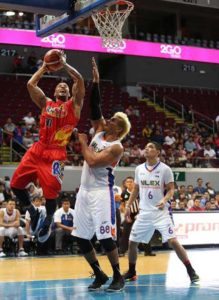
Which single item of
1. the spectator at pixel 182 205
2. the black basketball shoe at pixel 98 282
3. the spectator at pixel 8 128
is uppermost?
the spectator at pixel 8 128

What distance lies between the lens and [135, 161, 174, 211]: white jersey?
338 inches

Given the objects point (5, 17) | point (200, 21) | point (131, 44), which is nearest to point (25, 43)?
point (5, 17)

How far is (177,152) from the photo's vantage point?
21781mm

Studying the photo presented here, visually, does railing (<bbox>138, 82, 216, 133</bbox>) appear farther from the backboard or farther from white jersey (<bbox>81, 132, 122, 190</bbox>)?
the backboard

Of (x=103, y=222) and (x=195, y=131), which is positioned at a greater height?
(x=195, y=131)

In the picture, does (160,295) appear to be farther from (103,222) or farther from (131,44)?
(131,44)

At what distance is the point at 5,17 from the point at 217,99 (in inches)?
468

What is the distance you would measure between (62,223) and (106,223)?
6.61 m

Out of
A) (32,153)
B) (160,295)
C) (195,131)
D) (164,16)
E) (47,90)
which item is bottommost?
(160,295)

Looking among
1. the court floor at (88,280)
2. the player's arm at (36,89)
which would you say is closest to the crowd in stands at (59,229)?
the court floor at (88,280)

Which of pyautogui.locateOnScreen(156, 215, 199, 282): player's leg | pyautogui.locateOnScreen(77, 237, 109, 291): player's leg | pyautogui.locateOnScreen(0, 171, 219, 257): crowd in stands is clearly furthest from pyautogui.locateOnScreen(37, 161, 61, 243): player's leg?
pyautogui.locateOnScreen(0, 171, 219, 257): crowd in stands

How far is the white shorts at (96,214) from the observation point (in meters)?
7.55

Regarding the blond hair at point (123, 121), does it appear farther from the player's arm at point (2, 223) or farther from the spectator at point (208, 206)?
the spectator at point (208, 206)

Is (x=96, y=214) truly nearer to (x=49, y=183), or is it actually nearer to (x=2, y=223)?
(x=49, y=183)
